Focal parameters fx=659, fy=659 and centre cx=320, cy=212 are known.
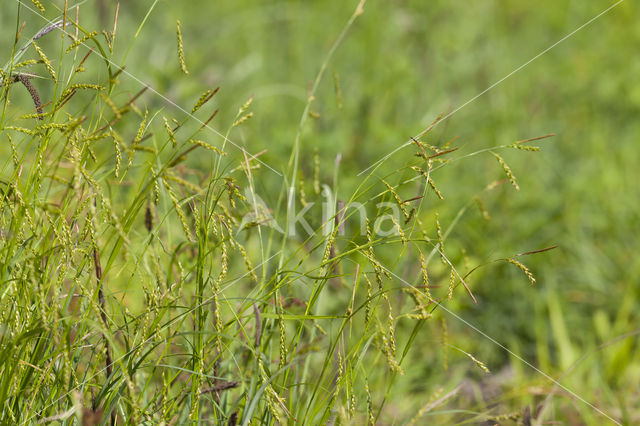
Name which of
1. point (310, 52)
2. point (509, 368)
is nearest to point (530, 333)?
point (509, 368)

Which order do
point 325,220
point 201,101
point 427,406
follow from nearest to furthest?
point 201,101
point 427,406
point 325,220

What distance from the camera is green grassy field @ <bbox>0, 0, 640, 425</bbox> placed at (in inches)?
44.7

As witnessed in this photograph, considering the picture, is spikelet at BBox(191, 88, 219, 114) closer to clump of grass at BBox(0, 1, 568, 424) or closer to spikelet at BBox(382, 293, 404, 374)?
clump of grass at BBox(0, 1, 568, 424)

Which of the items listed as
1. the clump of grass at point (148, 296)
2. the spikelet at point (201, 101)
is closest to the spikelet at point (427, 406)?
the clump of grass at point (148, 296)

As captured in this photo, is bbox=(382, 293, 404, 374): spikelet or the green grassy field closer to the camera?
bbox=(382, 293, 404, 374): spikelet

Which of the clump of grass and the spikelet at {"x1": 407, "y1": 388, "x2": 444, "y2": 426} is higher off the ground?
the clump of grass

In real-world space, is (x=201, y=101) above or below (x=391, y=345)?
above

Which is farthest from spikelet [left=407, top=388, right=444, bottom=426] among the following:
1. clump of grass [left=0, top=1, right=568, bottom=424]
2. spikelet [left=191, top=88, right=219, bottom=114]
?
spikelet [left=191, top=88, right=219, bottom=114]

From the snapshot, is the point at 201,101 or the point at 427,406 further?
the point at 427,406

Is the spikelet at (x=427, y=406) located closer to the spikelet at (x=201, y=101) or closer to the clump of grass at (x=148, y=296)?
the clump of grass at (x=148, y=296)

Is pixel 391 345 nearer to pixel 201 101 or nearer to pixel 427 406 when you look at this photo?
pixel 427 406

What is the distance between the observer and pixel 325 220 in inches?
64.6

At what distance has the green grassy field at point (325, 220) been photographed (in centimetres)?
113

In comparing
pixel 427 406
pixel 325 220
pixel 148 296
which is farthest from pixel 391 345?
pixel 325 220
